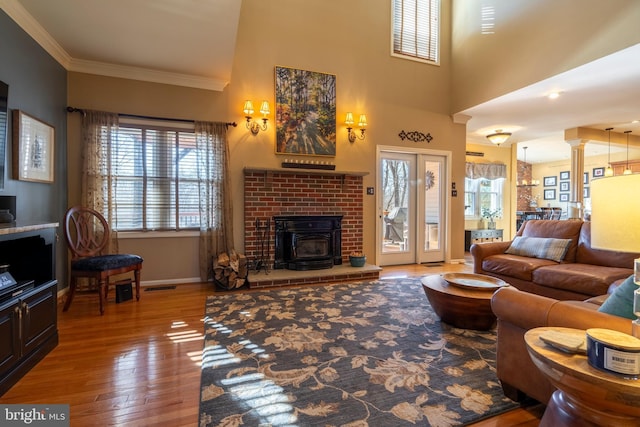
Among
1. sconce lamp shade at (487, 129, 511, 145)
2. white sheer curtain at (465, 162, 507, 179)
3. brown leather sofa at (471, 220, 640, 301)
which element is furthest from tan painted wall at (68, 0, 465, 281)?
white sheer curtain at (465, 162, 507, 179)

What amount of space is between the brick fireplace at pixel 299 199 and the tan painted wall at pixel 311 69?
0.52ft

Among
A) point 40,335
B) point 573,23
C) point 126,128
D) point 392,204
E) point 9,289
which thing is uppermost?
point 573,23

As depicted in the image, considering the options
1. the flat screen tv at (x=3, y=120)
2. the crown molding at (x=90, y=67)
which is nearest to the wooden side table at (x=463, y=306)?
the flat screen tv at (x=3, y=120)

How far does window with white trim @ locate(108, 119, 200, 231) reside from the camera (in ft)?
12.2

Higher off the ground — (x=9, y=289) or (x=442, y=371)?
(x=9, y=289)

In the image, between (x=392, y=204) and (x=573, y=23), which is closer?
(x=573, y=23)

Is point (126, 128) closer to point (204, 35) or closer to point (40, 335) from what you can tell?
point (204, 35)

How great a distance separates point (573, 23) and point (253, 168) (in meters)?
4.24

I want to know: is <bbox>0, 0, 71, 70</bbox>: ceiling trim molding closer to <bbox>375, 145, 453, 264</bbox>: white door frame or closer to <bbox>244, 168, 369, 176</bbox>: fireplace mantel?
<bbox>244, 168, 369, 176</bbox>: fireplace mantel

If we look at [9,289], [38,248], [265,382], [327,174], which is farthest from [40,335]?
[327,174]

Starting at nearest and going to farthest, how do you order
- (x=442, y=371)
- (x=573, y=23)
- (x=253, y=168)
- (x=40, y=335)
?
(x=442, y=371) → (x=40, y=335) → (x=573, y=23) → (x=253, y=168)

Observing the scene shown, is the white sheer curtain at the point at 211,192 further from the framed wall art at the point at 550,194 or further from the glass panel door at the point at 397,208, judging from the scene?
the framed wall art at the point at 550,194

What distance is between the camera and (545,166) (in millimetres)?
10672

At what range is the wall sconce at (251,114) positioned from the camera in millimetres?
4094
